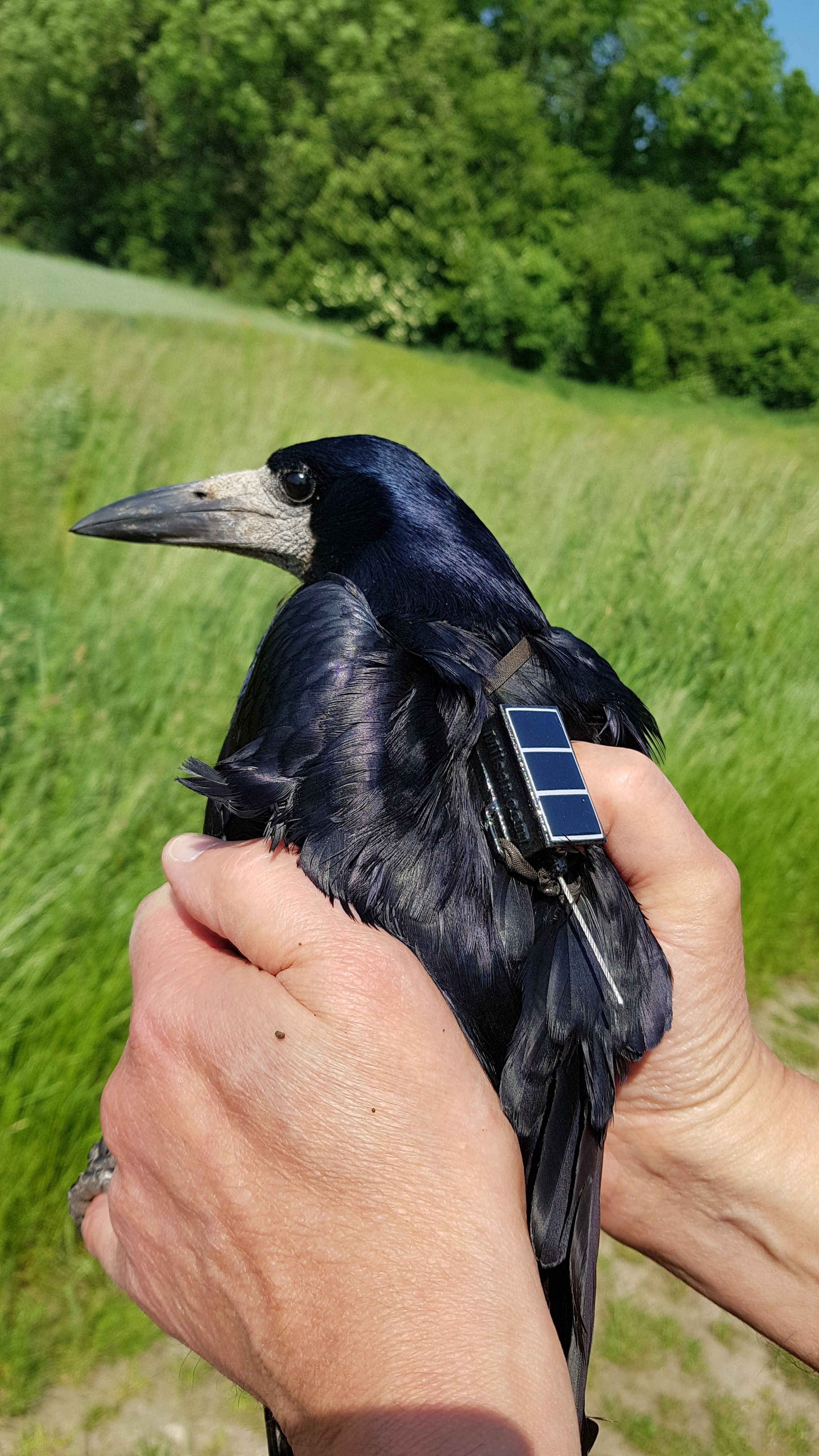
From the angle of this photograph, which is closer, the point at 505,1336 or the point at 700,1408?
the point at 505,1336

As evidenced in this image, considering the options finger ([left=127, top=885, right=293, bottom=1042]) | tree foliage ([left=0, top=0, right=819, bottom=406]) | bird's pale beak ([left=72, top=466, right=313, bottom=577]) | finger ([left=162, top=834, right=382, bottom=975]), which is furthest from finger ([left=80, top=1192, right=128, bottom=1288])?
tree foliage ([left=0, top=0, right=819, bottom=406])

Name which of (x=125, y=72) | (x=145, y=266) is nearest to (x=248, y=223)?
(x=145, y=266)

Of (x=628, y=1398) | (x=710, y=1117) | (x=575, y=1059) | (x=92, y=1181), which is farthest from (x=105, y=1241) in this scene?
(x=628, y=1398)

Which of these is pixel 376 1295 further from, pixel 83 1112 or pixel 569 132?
pixel 569 132

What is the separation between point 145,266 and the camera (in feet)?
68.2

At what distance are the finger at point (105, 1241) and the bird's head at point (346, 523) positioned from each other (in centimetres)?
85

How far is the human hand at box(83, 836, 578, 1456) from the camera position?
0.78 metres

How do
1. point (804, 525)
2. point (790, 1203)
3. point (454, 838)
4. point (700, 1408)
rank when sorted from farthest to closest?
point (804, 525), point (700, 1408), point (790, 1203), point (454, 838)

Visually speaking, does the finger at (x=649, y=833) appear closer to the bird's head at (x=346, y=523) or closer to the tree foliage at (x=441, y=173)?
the bird's head at (x=346, y=523)

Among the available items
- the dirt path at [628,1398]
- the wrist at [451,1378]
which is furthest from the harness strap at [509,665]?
the dirt path at [628,1398]

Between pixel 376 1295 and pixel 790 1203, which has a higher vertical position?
pixel 376 1295

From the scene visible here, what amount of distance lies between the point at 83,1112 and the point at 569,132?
26569 millimetres

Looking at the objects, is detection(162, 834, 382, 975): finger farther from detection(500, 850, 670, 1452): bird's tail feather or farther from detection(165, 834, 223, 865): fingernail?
detection(500, 850, 670, 1452): bird's tail feather

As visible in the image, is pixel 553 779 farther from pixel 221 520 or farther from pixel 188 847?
pixel 221 520
